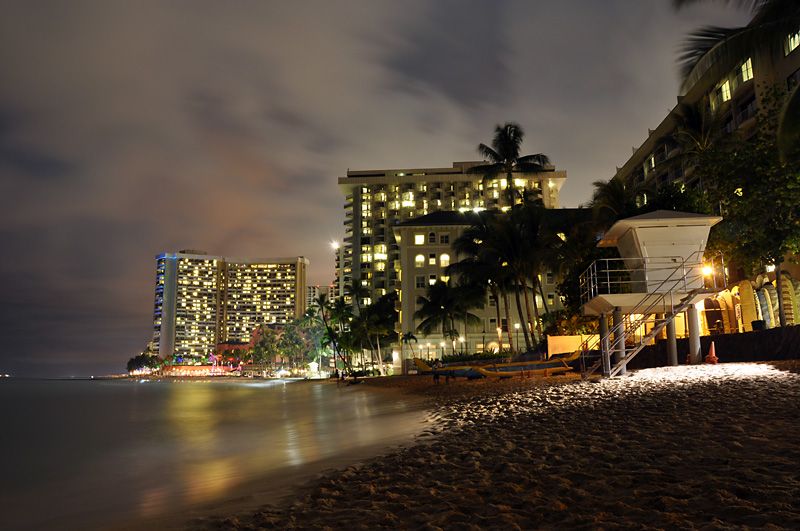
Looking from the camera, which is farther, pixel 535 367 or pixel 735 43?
pixel 535 367

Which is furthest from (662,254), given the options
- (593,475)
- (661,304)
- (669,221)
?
(593,475)

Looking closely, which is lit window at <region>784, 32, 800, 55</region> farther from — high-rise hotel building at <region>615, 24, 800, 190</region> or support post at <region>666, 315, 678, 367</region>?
support post at <region>666, 315, 678, 367</region>

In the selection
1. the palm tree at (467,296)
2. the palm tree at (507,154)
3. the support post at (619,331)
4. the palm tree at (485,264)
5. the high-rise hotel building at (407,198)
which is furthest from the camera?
the high-rise hotel building at (407,198)

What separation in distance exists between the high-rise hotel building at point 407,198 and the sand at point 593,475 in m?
106

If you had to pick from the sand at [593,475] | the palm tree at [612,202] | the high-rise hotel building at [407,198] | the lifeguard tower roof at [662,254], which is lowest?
the sand at [593,475]

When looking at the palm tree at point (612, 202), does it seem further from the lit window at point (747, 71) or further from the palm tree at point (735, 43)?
the palm tree at point (735, 43)

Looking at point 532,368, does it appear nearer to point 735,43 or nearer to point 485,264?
point 735,43

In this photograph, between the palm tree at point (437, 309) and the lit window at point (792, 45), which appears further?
the palm tree at point (437, 309)

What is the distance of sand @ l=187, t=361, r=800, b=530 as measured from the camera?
4867 millimetres

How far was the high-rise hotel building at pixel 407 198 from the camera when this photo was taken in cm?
11844

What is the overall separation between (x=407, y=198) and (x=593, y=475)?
11639 cm

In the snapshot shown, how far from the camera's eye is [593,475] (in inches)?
249

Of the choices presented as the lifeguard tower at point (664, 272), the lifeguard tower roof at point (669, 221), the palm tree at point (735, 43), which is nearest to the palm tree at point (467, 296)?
the lifeguard tower at point (664, 272)

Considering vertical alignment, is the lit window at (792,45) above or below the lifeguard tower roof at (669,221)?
above
